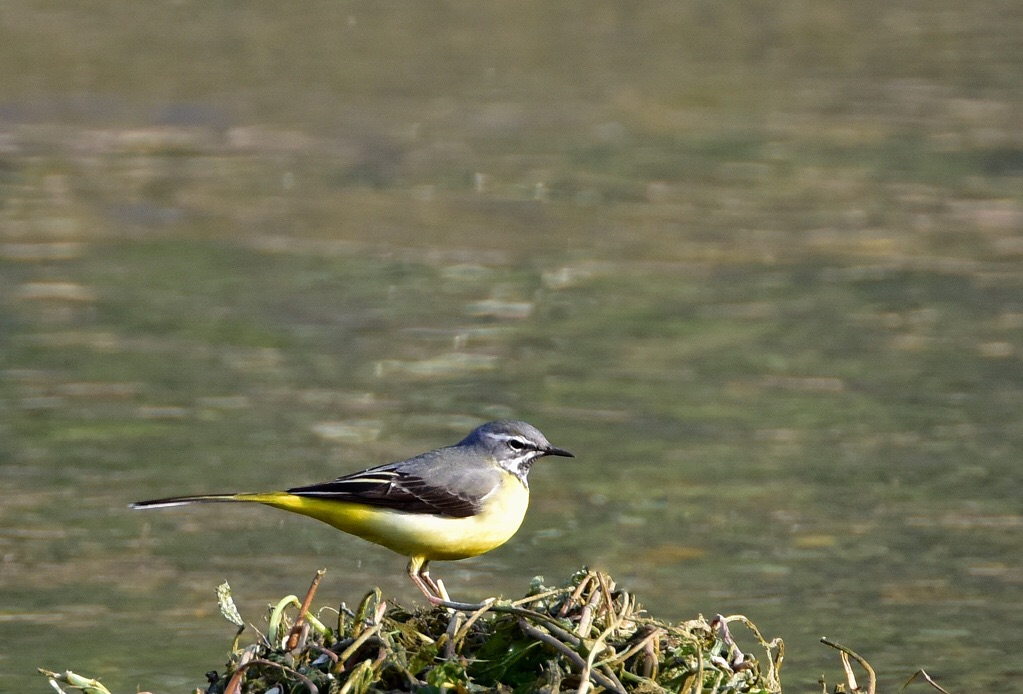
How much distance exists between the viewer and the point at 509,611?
5.77m

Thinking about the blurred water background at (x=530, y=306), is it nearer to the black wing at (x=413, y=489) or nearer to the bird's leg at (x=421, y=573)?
the bird's leg at (x=421, y=573)

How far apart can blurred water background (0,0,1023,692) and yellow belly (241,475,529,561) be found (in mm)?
1934

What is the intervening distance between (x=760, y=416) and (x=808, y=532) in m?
2.23

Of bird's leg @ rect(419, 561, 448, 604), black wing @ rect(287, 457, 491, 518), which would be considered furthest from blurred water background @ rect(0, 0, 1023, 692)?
black wing @ rect(287, 457, 491, 518)

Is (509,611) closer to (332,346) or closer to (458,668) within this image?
(458,668)

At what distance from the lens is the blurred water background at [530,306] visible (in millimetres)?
10648

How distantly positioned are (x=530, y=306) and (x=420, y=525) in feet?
28.5

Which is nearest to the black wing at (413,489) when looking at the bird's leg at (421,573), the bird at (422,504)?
the bird at (422,504)

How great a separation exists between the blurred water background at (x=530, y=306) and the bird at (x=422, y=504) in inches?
77.2

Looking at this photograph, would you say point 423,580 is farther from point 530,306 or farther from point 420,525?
point 530,306

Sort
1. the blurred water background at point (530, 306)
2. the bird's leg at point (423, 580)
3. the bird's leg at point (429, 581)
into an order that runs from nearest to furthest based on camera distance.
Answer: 1. the bird's leg at point (423, 580)
2. the bird's leg at point (429, 581)
3. the blurred water background at point (530, 306)

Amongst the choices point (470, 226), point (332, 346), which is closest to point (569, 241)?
point (470, 226)

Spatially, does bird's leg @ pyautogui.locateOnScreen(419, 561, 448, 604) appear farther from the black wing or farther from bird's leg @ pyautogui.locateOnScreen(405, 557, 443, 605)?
the black wing

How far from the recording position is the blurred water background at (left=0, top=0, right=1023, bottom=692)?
10.6 meters
